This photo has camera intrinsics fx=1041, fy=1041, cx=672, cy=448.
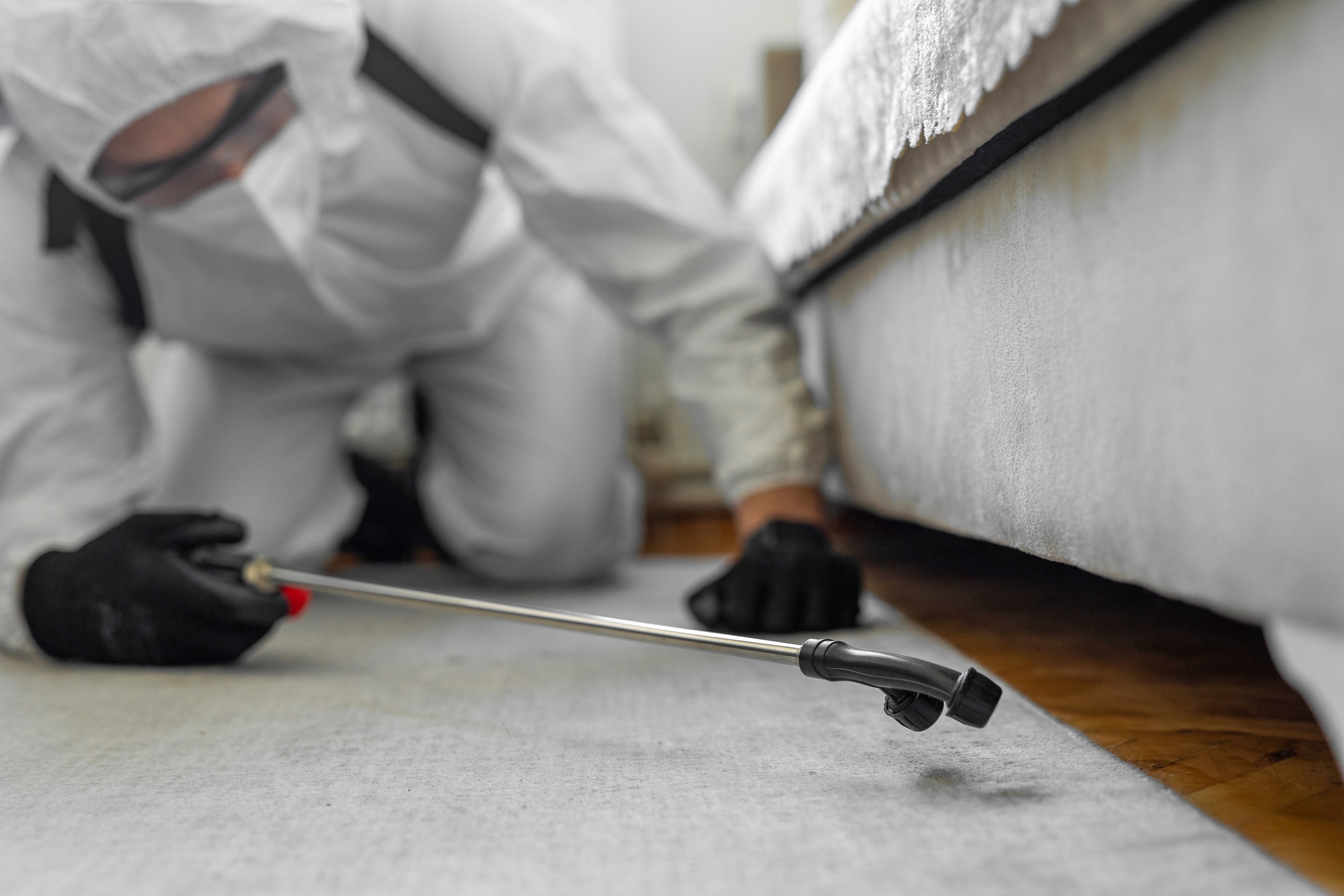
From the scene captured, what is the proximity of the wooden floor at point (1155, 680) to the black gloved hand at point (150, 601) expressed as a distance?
48 cm

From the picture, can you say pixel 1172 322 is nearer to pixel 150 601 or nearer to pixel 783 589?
pixel 783 589

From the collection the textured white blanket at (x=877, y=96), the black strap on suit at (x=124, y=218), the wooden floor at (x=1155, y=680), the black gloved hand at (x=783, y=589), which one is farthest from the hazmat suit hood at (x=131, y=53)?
the wooden floor at (x=1155, y=680)

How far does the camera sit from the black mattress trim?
306mm

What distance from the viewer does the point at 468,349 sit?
3.77ft

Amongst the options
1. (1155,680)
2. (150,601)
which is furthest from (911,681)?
(150,601)

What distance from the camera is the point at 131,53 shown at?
0.61 metres

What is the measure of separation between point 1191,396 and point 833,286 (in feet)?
1.71

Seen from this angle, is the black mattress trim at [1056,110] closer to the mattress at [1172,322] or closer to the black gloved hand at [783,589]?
the mattress at [1172,322]

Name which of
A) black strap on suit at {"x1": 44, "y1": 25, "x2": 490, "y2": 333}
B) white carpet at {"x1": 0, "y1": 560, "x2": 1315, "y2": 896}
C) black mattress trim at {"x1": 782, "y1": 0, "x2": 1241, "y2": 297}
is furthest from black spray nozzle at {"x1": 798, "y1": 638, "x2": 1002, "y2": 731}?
black strap on suit at {"x1": 44, "y1": 25, "x2": 490, "y2": 333}

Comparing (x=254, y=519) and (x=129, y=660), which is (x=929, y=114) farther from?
(x=254, y=519)

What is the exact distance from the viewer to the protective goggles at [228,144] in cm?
65

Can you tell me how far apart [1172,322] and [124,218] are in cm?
83

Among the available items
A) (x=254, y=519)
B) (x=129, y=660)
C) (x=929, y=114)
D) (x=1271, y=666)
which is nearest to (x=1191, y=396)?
(x=929, y=114)

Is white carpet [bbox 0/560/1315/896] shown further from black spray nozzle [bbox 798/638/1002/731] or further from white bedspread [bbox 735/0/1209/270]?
white bedspread [bbox 735/0/1209/270]
